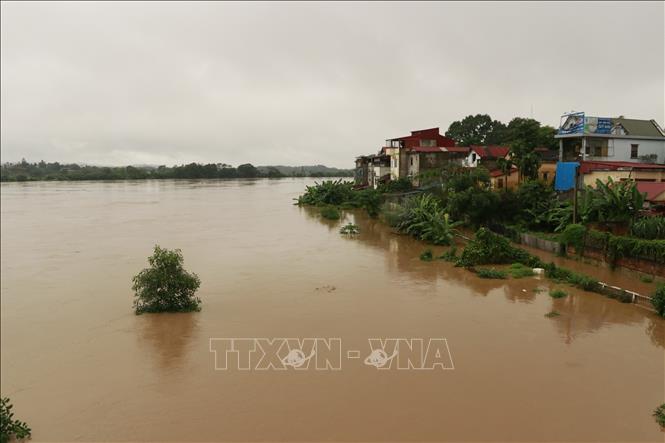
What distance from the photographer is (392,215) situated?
84.2 feet

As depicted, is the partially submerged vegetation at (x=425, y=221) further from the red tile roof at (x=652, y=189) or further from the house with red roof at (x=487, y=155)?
the house with red roof at (x=487, y=155)

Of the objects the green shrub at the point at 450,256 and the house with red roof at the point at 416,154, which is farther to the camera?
the house with red roof at the point at 416,154

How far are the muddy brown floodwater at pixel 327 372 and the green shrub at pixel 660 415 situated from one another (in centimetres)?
12

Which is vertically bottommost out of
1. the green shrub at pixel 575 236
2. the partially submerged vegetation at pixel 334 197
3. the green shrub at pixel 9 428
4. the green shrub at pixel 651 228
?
the green shrub at pixel 9 428

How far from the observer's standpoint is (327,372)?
892 cm

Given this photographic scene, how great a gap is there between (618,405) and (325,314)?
21.2 ft

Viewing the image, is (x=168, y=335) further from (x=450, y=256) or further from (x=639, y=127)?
(x=639, y=127)

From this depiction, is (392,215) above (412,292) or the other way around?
above

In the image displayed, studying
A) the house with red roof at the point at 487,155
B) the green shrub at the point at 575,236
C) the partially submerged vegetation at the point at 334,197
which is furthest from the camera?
the partially submerged vegetation at the point at 334,197

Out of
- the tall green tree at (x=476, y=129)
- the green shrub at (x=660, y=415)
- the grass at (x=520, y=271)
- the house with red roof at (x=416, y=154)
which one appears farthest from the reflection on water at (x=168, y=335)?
the tall green tree at (x=476, y=129)

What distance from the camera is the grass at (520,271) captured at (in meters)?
15.5

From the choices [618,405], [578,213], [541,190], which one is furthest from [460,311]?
[541,190]

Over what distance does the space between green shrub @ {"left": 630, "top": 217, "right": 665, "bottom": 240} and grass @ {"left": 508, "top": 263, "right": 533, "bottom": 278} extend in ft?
11.0

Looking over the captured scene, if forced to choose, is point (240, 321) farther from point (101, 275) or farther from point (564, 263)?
point (564, 263)
